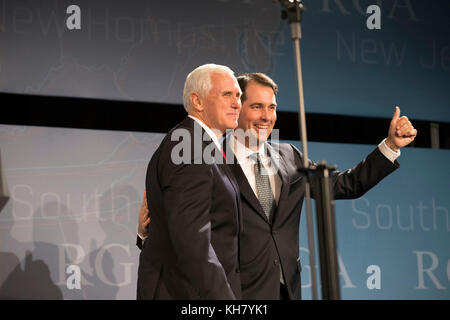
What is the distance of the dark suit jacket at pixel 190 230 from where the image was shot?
1.97 metres

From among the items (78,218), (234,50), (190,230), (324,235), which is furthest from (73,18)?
(324,235)

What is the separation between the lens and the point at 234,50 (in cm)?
382

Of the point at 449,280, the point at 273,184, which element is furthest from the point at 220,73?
the point at 449,280

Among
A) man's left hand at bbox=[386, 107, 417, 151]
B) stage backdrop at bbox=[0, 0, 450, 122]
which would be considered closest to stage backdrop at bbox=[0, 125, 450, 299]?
stage backdrop at bbox=[0, 0, 450, 122]

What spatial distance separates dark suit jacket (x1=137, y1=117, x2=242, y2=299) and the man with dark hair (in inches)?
6.5

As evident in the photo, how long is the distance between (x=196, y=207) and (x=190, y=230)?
3.2 inches

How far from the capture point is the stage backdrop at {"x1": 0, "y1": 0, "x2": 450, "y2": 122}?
3.48m

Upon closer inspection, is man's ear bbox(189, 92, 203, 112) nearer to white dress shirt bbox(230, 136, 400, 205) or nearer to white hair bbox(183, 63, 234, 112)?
white hair bbox(183, 63, 234, 112)

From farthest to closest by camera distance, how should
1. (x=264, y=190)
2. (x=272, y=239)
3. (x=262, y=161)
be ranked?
1. (x=262, y=161)
2. (x=264, y=190)
3. (x=272, y=239)

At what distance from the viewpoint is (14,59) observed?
3.41 metres

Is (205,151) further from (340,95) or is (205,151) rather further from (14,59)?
(340,95)

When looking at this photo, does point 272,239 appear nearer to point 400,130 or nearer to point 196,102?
point 196,102
